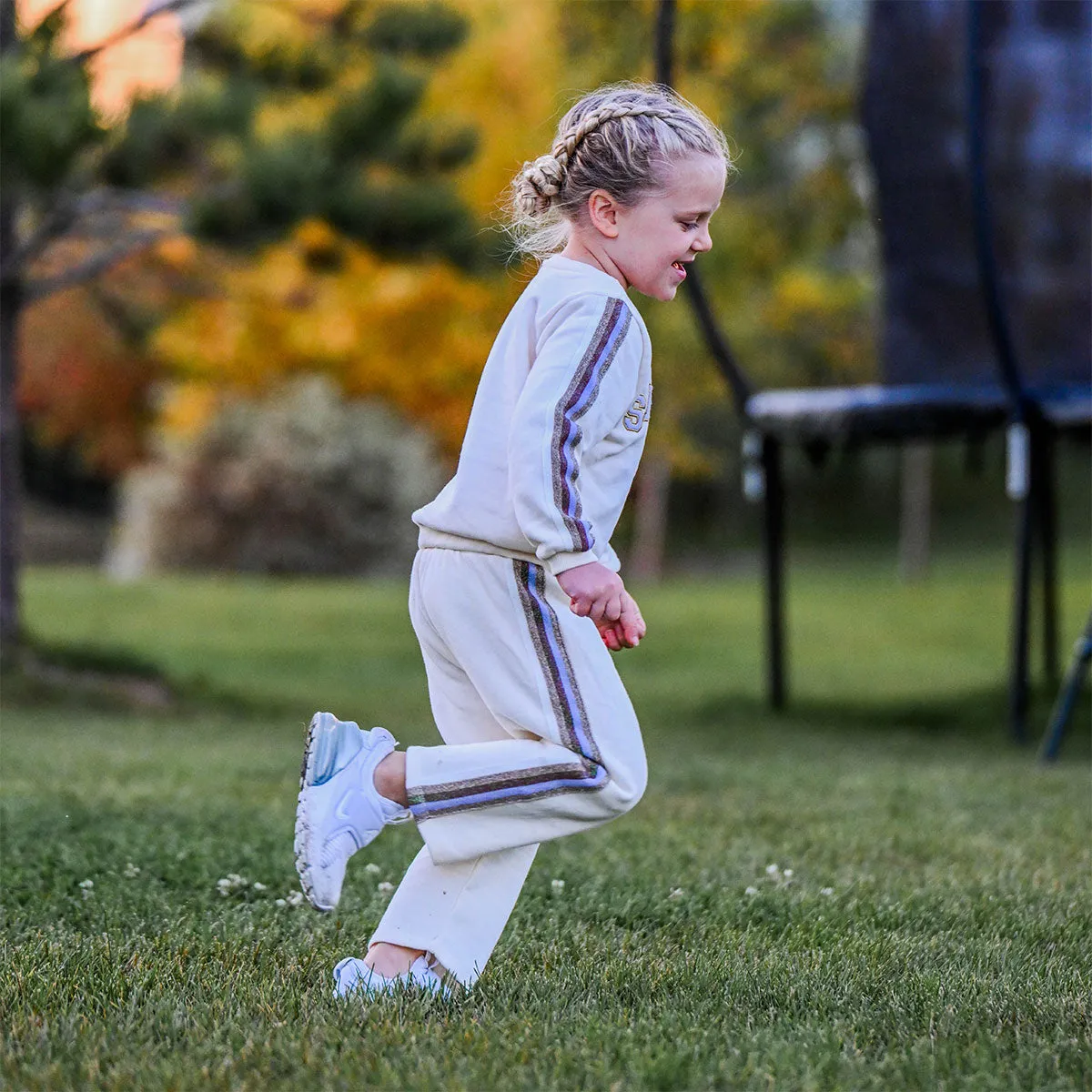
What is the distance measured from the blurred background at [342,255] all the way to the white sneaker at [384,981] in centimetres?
371

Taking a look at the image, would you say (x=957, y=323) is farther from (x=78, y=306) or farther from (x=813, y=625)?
(x=78, y=306)

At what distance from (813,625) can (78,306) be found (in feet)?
33.9

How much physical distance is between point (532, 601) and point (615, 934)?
3.37ft

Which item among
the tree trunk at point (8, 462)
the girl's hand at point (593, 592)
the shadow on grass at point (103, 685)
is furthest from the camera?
the tree trunk at point (8, 462)

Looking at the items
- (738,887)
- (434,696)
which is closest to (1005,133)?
(738,887)

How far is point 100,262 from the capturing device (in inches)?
393

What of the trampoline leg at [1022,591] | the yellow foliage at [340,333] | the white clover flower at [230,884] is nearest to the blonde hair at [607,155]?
the white clover flower at [230,884]

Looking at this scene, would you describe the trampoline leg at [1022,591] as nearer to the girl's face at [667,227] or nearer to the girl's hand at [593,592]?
the girl's face at [667,227]

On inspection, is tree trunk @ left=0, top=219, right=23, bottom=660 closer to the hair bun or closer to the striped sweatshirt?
the hair bun

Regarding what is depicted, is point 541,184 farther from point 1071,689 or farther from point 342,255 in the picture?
point 342,255

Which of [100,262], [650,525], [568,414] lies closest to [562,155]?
[568,414]

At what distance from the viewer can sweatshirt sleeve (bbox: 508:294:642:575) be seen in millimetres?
2506

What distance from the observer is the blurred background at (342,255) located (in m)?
9.28

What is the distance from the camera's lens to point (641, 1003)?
2654 mm
